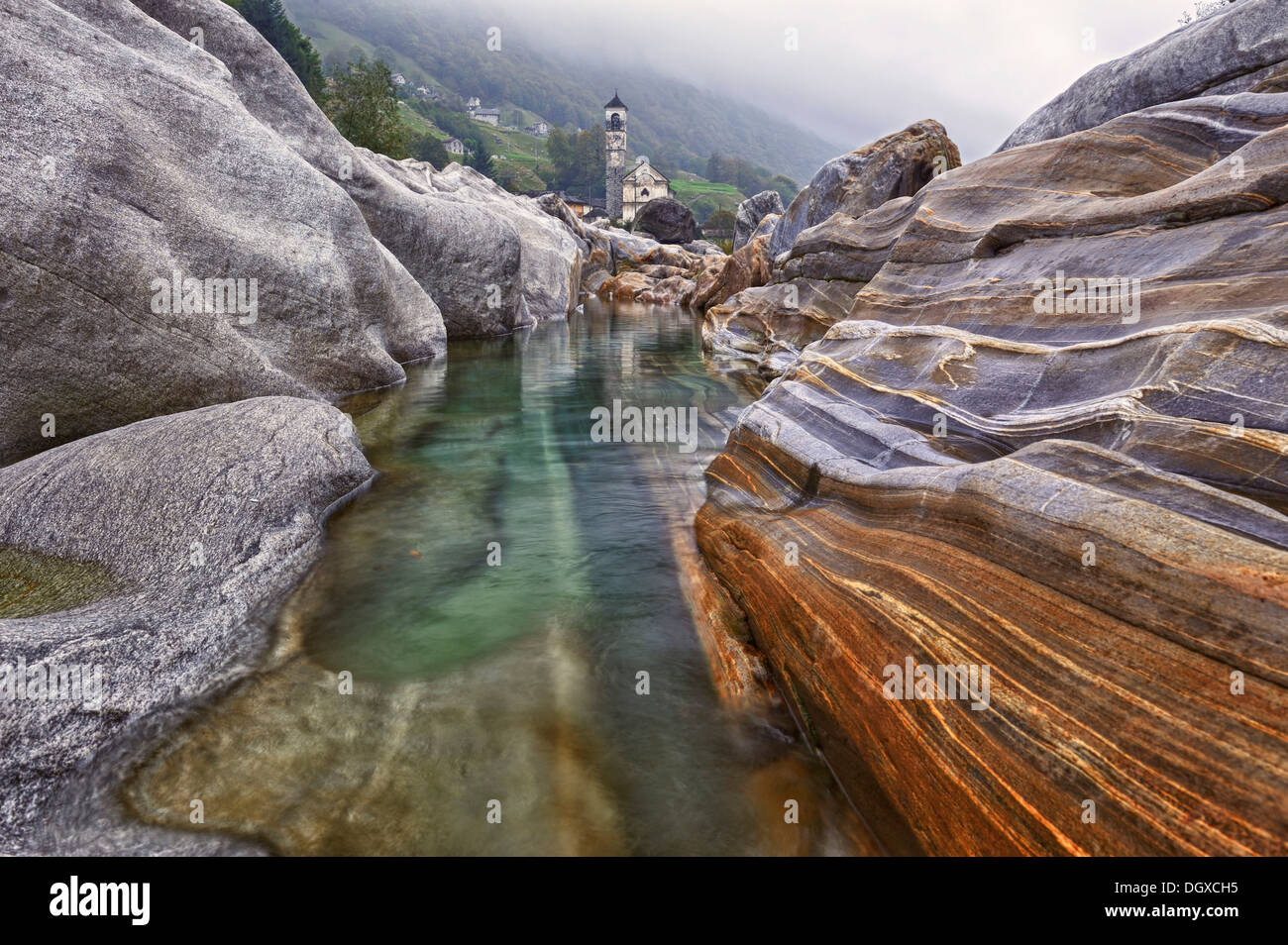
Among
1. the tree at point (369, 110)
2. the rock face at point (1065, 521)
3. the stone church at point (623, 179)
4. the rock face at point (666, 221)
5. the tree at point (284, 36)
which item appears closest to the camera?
the rock face at point (1065, 521)

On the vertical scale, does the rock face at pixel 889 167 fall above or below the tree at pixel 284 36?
below

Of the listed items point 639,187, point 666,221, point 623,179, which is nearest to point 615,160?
point 623,179

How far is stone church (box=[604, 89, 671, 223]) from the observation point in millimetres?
127375

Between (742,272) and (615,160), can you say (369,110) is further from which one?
Answer: (615,160)

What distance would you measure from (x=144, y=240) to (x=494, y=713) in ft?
27.4

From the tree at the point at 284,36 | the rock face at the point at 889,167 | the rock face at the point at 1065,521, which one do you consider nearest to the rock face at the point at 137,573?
the rock face at the point at 1065,521

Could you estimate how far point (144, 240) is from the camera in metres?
9.20

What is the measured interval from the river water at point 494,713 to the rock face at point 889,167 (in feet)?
56.0

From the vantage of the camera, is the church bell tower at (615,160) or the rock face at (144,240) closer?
the rock face at (144,240)

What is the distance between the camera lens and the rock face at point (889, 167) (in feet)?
72.2

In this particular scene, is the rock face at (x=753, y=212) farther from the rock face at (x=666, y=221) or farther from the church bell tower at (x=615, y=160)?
the church bell tower at (x=615, y=160)

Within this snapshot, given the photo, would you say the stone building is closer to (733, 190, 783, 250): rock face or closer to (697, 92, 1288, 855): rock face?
(733, 190, 783, 250): rock face

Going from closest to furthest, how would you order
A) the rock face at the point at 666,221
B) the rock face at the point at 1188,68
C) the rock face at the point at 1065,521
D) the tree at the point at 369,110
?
the rock face at the point at 1065,521 < the rock face at the point at 1188,68 < the tree at the point at 369,110 < the rock face at the point at 666,221

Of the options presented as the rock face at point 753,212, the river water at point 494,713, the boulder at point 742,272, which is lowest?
the river water at point 494,713
